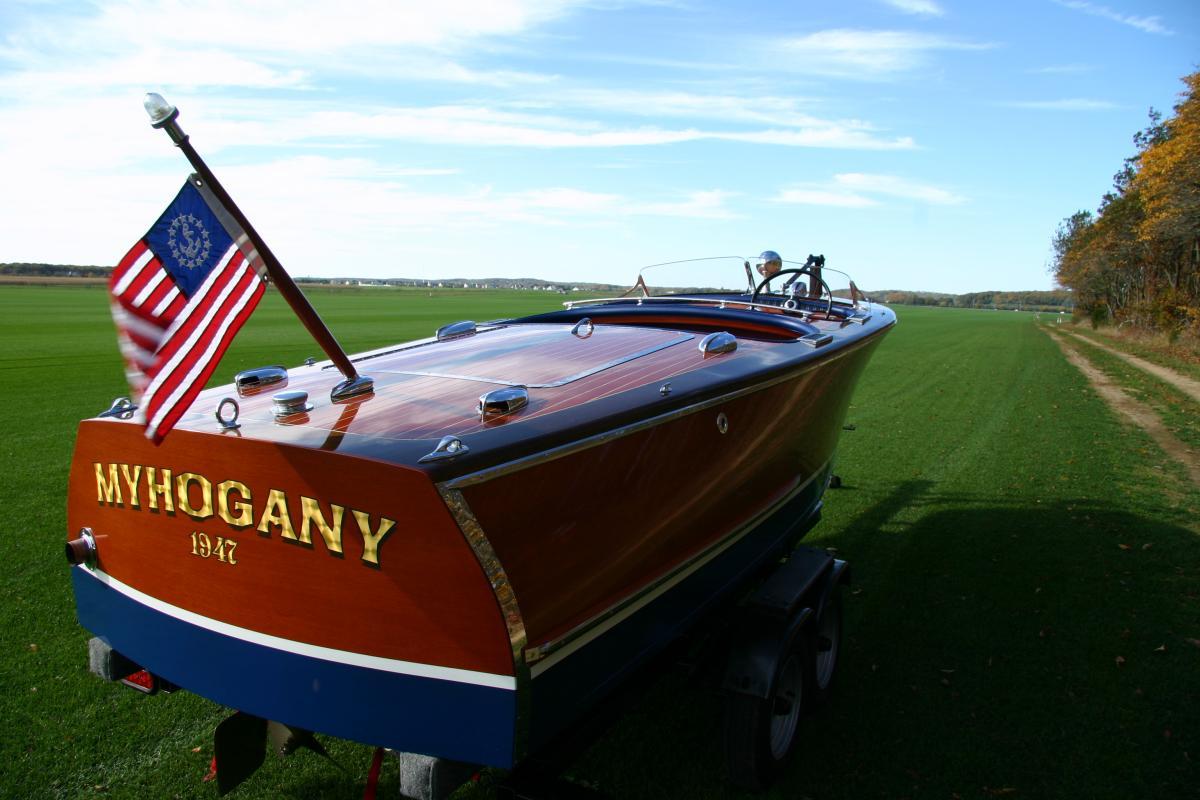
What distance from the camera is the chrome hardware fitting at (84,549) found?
285 cm

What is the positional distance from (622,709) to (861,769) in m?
1.41

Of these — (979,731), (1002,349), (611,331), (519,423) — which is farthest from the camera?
(1002,349)

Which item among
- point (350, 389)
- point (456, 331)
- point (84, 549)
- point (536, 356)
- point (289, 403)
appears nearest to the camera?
point (289, 403)

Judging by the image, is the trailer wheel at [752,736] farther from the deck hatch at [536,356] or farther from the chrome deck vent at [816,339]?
the chrome deck vent at [816,339]

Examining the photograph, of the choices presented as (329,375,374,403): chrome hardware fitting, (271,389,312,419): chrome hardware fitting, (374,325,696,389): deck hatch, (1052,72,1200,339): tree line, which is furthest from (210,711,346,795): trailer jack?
(1052,72,1200,339): tree line

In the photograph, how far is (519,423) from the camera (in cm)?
240

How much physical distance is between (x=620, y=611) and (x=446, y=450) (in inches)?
39.6

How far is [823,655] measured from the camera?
410 centimetres

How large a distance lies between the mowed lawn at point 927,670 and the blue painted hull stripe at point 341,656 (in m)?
0.17

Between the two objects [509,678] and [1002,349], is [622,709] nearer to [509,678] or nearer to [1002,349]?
[509,678]

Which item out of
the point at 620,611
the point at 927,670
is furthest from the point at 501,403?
the point at 927,670

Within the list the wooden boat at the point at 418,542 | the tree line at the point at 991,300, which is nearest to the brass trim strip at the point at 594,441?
the wooden boat at the point at 418,542

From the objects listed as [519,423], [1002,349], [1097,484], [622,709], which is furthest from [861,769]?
[1002,349]

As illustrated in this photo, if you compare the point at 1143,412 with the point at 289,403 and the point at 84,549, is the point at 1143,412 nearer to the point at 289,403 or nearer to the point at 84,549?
the point at 289,403
